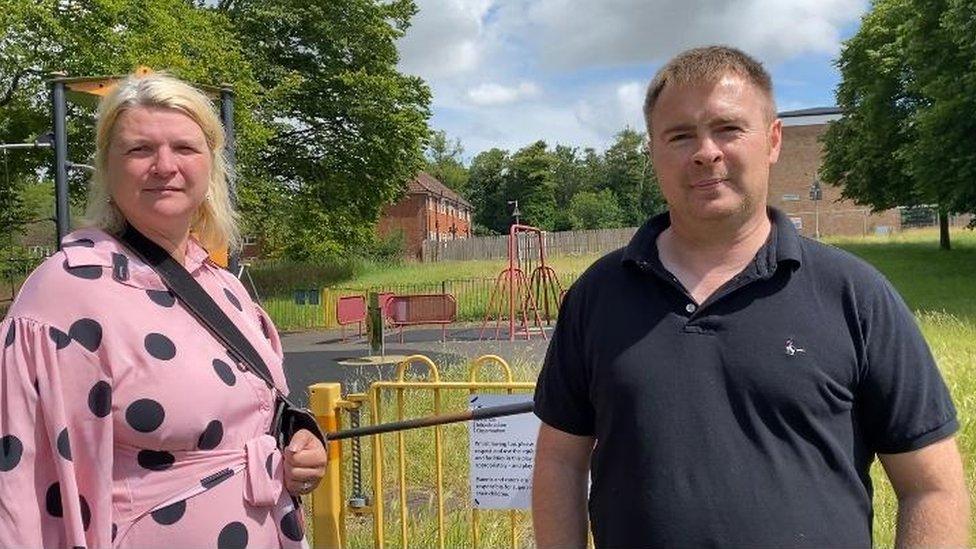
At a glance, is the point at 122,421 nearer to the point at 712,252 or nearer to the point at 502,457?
the point at 712,252

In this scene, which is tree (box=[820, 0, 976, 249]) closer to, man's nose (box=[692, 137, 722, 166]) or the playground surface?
the playground surface

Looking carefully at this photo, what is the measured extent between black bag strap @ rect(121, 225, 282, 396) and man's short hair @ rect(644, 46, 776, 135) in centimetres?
106

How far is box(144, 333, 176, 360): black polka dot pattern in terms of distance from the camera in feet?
5.98

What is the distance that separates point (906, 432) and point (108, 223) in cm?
176

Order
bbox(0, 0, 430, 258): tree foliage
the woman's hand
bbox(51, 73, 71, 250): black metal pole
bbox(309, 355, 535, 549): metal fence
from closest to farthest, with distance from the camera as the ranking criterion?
the woman's hand < bbox(309, 355, 535, 549): metal fence < bbox(51, 73, 71, 250): black metal pole < bbox(0, 0, 430, 258): tree foliage

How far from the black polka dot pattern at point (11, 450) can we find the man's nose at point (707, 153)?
1.45 meters

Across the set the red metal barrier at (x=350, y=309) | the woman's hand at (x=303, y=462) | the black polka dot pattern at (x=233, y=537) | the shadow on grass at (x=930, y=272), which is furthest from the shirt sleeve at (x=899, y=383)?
the red metal barrier at (x=350, y=309)

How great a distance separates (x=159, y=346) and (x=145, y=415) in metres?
0.15

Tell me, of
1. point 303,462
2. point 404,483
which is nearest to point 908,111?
point 404,483

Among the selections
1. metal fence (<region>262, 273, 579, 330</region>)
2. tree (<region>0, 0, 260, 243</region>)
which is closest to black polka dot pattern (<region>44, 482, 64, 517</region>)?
tree (<region>0, 0, 260, 243</region>)

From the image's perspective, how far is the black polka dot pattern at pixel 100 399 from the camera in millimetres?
1729

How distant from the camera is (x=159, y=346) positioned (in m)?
1.84

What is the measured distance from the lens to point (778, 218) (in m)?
1.82

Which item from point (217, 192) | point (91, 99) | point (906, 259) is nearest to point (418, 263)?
point (906, 259)
